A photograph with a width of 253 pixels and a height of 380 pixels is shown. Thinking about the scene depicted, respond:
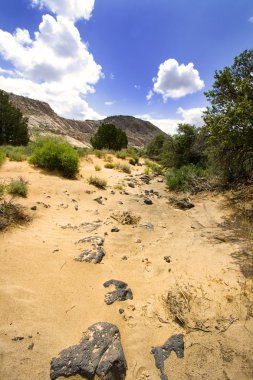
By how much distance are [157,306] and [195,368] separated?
953mm

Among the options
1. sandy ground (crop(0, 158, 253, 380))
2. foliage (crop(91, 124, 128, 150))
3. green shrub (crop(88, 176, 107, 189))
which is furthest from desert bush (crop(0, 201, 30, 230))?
foliage (crop(91, 124, 128, 150))

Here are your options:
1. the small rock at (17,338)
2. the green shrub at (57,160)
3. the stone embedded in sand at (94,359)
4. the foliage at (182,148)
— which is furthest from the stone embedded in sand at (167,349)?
the foliage at (182,148)

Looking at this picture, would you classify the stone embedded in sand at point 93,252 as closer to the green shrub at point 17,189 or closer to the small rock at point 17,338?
the small rock at point 17,338

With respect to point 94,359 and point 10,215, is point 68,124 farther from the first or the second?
point 94,359

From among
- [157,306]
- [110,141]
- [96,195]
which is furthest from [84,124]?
[157,306]

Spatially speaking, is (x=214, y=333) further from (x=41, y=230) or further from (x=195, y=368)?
(x=41, y=230)

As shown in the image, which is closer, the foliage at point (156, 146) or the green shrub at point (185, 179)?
the green shrub at point (185, 179)

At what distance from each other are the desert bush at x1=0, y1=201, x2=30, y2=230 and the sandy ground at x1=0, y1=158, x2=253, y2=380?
0.60ft

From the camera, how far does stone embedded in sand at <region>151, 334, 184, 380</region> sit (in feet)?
8.38

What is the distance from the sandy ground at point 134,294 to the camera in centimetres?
251

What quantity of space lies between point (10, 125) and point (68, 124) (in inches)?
1948

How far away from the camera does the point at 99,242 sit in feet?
16.8

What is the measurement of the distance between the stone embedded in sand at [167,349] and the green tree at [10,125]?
25.9 metres

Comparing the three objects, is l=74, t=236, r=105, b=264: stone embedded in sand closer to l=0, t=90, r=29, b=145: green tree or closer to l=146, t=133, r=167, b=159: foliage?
l=0, t=90, r=29, b=145: green tree
